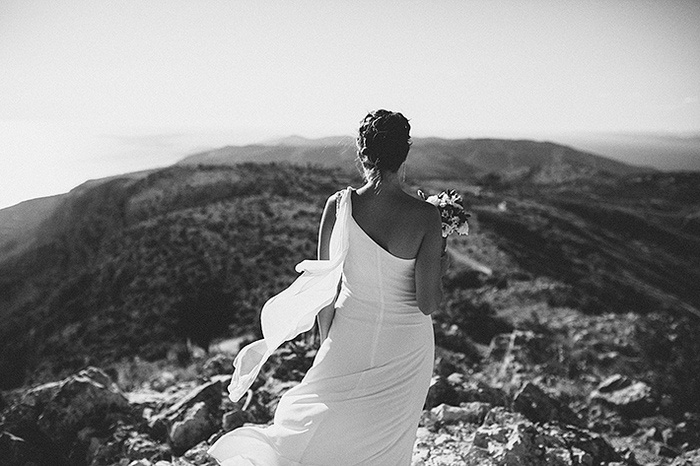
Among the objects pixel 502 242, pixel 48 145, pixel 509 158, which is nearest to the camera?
pixel 48 145

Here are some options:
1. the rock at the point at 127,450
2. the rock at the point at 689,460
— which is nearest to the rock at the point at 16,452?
the rock at the point at 127,450

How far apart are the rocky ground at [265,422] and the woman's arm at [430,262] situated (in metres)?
2.16

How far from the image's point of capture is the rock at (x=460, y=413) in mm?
4570

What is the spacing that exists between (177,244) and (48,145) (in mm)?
14748

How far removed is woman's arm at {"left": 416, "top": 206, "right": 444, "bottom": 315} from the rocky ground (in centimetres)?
216

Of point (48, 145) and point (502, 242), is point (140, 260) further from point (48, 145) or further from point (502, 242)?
point (502, 242)

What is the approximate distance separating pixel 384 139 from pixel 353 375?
45.9 inches

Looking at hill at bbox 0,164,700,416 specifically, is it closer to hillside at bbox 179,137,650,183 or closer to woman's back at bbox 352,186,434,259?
woman's back at bbox 352,186,434,259

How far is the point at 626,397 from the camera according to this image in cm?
712

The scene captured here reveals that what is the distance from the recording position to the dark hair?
85.7 inches

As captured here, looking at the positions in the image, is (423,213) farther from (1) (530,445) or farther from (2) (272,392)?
(2) (272,392)

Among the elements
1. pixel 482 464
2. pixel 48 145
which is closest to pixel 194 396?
pixel 482 464

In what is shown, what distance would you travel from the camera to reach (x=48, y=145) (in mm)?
8008

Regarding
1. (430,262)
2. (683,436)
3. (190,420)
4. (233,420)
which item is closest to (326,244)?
(430,262)
